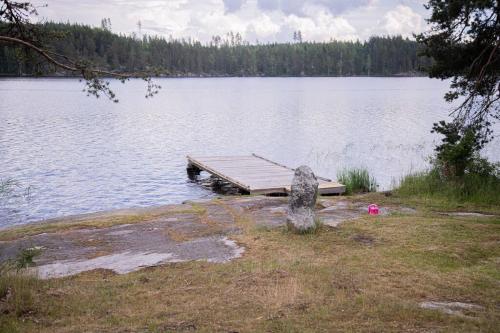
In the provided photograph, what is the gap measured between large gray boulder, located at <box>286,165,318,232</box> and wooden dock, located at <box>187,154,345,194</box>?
6.93 metres

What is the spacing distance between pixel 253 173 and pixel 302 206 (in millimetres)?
10846

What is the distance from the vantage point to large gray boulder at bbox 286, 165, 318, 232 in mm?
9602

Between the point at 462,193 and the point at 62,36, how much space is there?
31.9ft

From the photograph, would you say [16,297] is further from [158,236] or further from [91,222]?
[91,222]

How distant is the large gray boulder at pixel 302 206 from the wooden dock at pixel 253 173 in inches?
273

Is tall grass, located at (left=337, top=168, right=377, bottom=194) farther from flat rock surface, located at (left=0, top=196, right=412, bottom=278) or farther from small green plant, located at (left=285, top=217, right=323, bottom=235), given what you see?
small green plant, located at (left=285, top=217, right=323, bottom=235)

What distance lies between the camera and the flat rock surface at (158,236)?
332 inches

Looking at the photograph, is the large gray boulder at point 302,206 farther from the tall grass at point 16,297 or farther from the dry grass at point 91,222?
the tall grass at point 16,297

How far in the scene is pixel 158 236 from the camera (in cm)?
1012

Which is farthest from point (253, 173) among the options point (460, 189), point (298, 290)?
point (298, 290)

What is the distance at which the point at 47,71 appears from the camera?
8539 mm

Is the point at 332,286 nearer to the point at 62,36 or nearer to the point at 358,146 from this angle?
the point at 62,36

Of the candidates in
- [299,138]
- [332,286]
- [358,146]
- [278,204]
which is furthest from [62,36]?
[299,138]

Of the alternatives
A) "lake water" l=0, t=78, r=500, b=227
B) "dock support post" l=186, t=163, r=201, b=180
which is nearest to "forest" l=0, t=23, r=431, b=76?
"lake water" l=0, t=78, r=500, b=227
